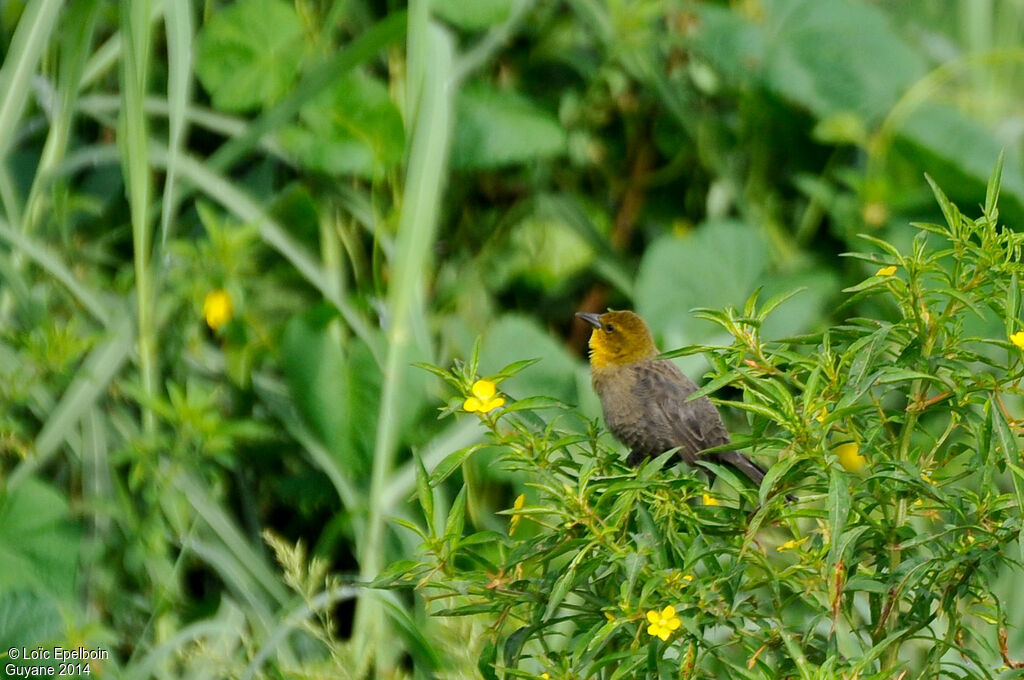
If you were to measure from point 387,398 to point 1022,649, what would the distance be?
1482 millimetres

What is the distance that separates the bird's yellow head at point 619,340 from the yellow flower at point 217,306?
79 centimetres

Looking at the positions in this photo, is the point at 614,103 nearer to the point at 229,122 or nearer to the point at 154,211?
the point at 229,122

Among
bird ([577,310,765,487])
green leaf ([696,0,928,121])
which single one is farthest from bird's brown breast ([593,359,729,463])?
green leaf ([696,0,928,121])

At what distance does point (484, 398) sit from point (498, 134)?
5.74ft

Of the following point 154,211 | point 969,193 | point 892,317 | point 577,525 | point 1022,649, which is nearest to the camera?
point 577,525

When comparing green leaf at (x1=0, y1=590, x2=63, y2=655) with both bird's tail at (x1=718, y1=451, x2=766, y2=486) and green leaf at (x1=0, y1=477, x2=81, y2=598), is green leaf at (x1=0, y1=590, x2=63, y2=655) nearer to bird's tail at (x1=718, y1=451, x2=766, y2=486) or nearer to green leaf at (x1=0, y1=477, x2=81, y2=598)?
green leaf at (x1=0, y1=477, x2=81, y2=598)

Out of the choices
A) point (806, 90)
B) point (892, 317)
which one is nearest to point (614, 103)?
point (806, 90)

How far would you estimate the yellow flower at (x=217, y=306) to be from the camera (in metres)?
2.85

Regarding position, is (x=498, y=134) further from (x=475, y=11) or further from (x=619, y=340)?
(x=619, y=340)

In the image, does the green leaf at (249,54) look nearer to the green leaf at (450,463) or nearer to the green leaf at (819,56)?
the green leaf at (819,56)

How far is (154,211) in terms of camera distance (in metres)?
3.07

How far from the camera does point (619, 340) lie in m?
2.82

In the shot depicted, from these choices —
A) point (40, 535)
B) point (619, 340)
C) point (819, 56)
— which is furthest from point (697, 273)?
point (40, 535)

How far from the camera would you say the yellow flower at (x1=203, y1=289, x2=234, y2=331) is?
2.85 metres
